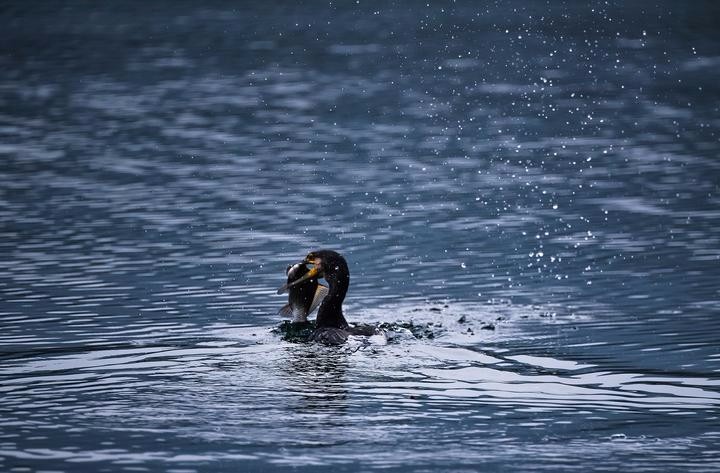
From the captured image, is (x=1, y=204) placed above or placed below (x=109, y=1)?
below

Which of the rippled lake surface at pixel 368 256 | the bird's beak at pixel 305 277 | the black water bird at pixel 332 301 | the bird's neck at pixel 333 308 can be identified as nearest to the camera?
the rippled lake surface at pixel 368 256

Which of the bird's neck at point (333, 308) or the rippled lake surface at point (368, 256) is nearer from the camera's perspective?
the rippled lake surface at point (368, 256)

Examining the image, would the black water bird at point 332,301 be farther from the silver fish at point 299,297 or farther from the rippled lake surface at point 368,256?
the rippled lake surface at point 368,256

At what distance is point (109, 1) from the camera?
226ft

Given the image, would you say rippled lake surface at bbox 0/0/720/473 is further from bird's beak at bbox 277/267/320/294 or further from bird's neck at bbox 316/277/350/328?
bird's neck at bbox 316/277/350/328

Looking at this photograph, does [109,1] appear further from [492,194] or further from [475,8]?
[492,194]

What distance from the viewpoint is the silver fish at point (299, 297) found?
17.6m

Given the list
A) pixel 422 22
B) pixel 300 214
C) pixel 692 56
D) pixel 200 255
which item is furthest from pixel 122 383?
pixel 422 22

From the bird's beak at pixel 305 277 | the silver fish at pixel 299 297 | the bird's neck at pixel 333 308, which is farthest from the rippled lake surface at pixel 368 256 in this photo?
the bird's neck at pixel 333 308

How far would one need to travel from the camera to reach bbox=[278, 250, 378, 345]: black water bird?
16.2m

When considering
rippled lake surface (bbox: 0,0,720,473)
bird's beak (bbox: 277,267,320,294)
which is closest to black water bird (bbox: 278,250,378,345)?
Result: bird's beak (bbox: 277,267,320,294)

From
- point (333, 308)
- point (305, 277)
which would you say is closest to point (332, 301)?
point (333, 308)

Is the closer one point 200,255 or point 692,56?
point 200,255

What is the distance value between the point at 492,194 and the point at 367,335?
10.7 meters
